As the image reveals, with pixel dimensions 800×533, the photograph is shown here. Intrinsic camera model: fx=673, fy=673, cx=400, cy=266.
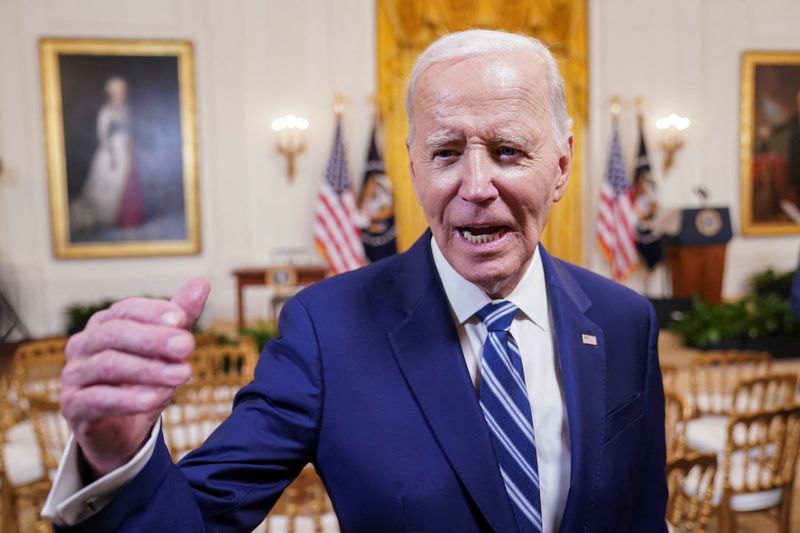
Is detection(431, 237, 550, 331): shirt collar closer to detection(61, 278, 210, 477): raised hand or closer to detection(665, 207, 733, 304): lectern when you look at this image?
detection(61, 278, 210, 477): raised hand

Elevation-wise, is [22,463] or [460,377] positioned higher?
[460,377]

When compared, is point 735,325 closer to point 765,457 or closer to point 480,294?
point 765,457

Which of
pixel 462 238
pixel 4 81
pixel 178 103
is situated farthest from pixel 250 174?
pixel 462 238

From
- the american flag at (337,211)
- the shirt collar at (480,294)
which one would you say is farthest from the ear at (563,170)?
the american flag at (337,211)

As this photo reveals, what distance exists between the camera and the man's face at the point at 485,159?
1224 mm

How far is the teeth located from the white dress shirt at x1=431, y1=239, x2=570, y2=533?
0.13 meters

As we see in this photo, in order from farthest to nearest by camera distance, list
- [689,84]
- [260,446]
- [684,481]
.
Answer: [689,84]
[684,481]
[260,446]

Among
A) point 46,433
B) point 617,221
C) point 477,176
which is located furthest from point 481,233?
point 617,221

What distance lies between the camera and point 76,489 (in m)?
0.91

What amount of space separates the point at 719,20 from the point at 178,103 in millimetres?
8784

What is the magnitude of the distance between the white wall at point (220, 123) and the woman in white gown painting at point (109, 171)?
55 cm

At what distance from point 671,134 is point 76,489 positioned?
447 inches

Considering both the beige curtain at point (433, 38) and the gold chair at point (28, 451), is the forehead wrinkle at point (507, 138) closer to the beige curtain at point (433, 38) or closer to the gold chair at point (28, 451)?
the gold chair at point (28, 451)

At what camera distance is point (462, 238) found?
1.32 meters
